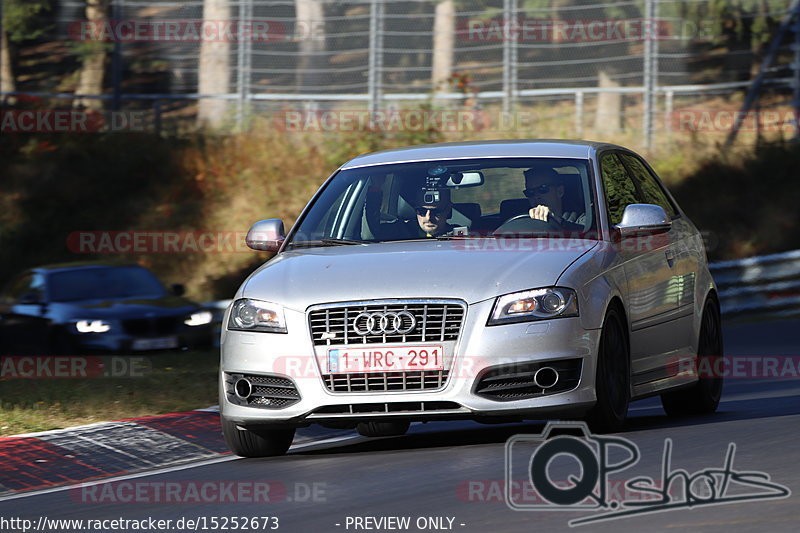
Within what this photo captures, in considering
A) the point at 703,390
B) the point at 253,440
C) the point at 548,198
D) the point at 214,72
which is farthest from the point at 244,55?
the point at 253,440

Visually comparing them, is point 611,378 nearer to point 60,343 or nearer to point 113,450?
point 113,450

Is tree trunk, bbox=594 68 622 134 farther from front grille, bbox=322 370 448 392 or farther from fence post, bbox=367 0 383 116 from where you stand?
front grille, bbox=322 370 448 392

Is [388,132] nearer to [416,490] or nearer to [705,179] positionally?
[705,179]

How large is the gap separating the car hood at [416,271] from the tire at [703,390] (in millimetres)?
1840

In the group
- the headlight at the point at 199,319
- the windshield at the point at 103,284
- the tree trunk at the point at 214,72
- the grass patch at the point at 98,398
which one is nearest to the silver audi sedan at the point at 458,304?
the grass patch at the point at 98,398

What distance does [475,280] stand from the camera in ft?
30.1

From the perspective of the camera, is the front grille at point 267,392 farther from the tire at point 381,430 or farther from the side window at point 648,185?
the side window at point 648,185

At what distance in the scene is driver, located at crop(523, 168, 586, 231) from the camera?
10.2 m

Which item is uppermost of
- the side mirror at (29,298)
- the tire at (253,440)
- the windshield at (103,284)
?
the tire at (253,440)

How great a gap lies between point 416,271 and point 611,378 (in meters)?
1.30

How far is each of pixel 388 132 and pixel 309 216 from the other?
2037cm

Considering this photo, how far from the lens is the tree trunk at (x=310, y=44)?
2944cm

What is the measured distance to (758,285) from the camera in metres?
22.7

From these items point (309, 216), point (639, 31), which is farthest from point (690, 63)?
point (309, 216)
